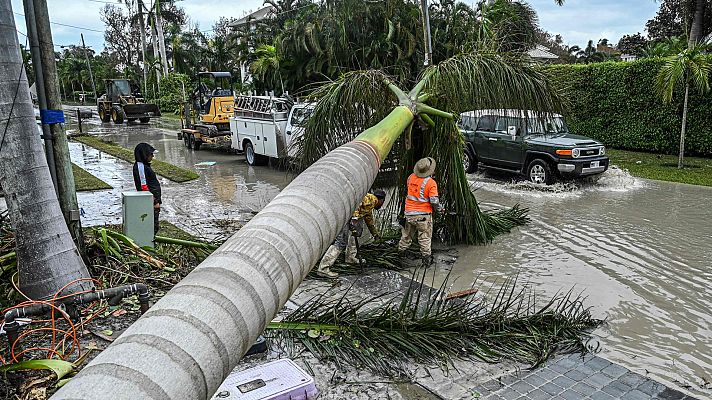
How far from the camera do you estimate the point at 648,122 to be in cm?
1745

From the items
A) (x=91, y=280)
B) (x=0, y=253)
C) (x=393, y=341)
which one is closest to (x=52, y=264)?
(x=91, y=280)

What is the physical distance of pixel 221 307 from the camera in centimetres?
125

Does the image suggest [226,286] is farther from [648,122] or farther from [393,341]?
[648,122]

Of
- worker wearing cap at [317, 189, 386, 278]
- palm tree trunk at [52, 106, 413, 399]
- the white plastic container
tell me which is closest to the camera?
palm tree trunk at [52, 106, 413, 399]

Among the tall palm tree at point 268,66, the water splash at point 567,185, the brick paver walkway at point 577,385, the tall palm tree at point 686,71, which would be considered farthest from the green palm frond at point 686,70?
the tall palm tree at point 268,66

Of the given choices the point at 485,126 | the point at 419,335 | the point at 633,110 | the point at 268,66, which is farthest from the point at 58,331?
the point at 268,66

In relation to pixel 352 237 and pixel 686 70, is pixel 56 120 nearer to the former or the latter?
pixel 352 237

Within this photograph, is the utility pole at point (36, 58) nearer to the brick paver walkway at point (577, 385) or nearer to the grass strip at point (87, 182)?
the brick paver walkway at point (577, 385)

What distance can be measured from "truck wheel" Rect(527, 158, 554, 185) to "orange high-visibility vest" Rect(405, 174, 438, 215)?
22.0ft

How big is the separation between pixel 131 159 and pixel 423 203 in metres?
14.0

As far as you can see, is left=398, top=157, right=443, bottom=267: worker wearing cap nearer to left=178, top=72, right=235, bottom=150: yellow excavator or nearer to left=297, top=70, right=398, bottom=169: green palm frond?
left=297, top=70, right=398, bottom=169: green palm frond

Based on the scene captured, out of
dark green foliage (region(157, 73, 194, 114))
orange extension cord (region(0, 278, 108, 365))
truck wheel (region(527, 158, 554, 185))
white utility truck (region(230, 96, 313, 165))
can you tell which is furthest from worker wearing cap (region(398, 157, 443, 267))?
dark green foliage (region(157, 73, 194, 114))

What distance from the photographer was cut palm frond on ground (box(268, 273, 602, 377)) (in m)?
4.71

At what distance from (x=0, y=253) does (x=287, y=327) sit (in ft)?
11.2
